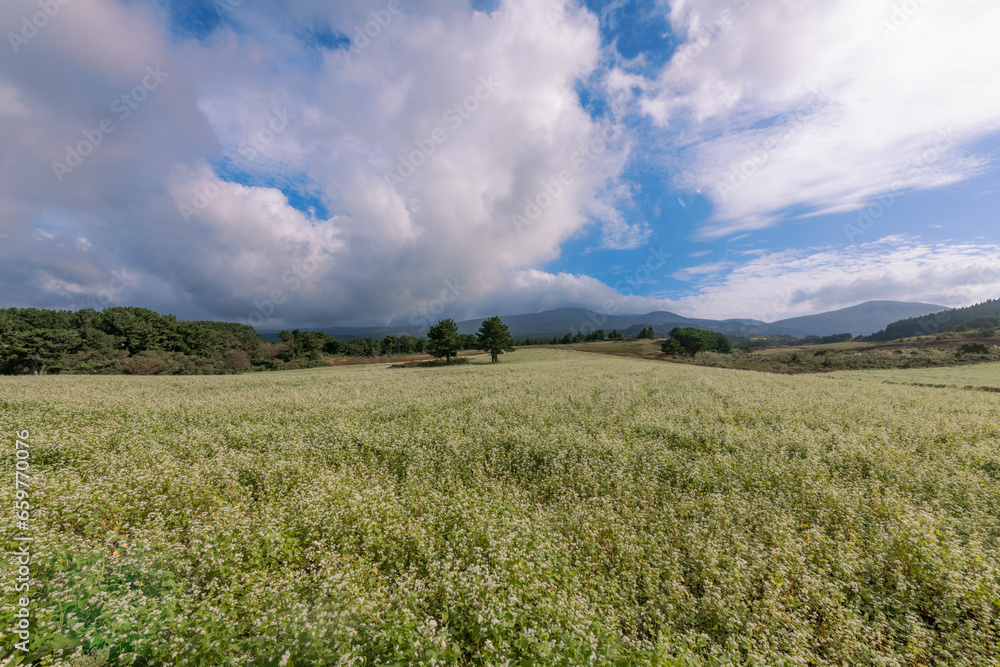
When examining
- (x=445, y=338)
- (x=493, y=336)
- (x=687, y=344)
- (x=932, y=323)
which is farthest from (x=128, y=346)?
(x=932, y=323)

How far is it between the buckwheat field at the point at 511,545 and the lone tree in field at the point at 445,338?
4773cm

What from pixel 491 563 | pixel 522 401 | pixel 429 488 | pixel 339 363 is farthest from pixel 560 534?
pixel 339 363

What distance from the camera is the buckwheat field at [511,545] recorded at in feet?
14.0

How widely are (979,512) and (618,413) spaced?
9808 mm

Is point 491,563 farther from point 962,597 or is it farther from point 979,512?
point 979,512

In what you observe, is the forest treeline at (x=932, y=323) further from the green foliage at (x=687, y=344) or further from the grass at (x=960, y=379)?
the grass at (x=960, y=379)

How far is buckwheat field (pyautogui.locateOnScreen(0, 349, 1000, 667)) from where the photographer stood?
14.0 ft

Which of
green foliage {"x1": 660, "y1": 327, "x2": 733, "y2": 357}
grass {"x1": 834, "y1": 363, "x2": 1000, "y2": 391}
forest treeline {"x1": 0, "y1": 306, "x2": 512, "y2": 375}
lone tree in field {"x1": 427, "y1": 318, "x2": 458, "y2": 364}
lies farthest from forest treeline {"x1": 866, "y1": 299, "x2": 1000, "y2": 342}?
forest treeline {"x1": 0, "y1": 306, "x2": 512, "y2": 375}

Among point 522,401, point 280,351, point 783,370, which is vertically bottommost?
point 783,370

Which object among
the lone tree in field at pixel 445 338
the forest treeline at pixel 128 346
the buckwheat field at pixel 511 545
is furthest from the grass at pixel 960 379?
the lone tree in field at pixel 445 338

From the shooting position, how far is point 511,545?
20.9 ft

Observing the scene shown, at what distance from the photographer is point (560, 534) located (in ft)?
23.0

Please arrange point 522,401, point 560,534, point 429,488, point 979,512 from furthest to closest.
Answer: point 522,401
point 429,488
point 979,512
point 560,534

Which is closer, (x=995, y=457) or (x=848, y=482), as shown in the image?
(x=848, y=482)
